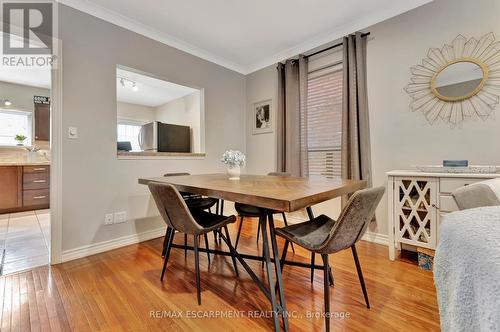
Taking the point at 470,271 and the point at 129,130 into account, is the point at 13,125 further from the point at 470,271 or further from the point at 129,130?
the point at 470,271

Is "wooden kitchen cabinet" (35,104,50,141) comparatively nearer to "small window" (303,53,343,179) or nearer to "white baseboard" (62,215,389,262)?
"white baseboard" (62,215,389,262)

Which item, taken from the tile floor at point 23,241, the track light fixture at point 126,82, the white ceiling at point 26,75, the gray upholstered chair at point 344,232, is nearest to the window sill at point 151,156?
the tile floor at point 23,241

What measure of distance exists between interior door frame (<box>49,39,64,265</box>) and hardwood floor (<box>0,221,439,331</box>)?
21 centimetres

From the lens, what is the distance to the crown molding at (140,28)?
2.19 m

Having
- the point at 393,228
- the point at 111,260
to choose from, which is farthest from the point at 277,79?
the point at 111,260

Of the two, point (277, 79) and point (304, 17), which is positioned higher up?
point (304, 17)

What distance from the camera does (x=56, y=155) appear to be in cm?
204

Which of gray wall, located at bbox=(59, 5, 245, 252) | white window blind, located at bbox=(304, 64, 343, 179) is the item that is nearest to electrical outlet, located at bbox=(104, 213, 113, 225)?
gray wall, located at bbox=(59, 5, 245, 252)

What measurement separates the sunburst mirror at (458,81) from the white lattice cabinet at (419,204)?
623 mm

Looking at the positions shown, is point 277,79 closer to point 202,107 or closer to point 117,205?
point 202,107

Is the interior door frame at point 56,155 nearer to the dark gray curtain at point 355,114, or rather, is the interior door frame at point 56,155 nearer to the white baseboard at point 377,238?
the dark gray curtain at point 355,114

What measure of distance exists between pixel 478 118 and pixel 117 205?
11.5 ft

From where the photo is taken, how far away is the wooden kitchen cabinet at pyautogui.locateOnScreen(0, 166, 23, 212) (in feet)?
12.1

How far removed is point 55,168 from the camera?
2.04m
